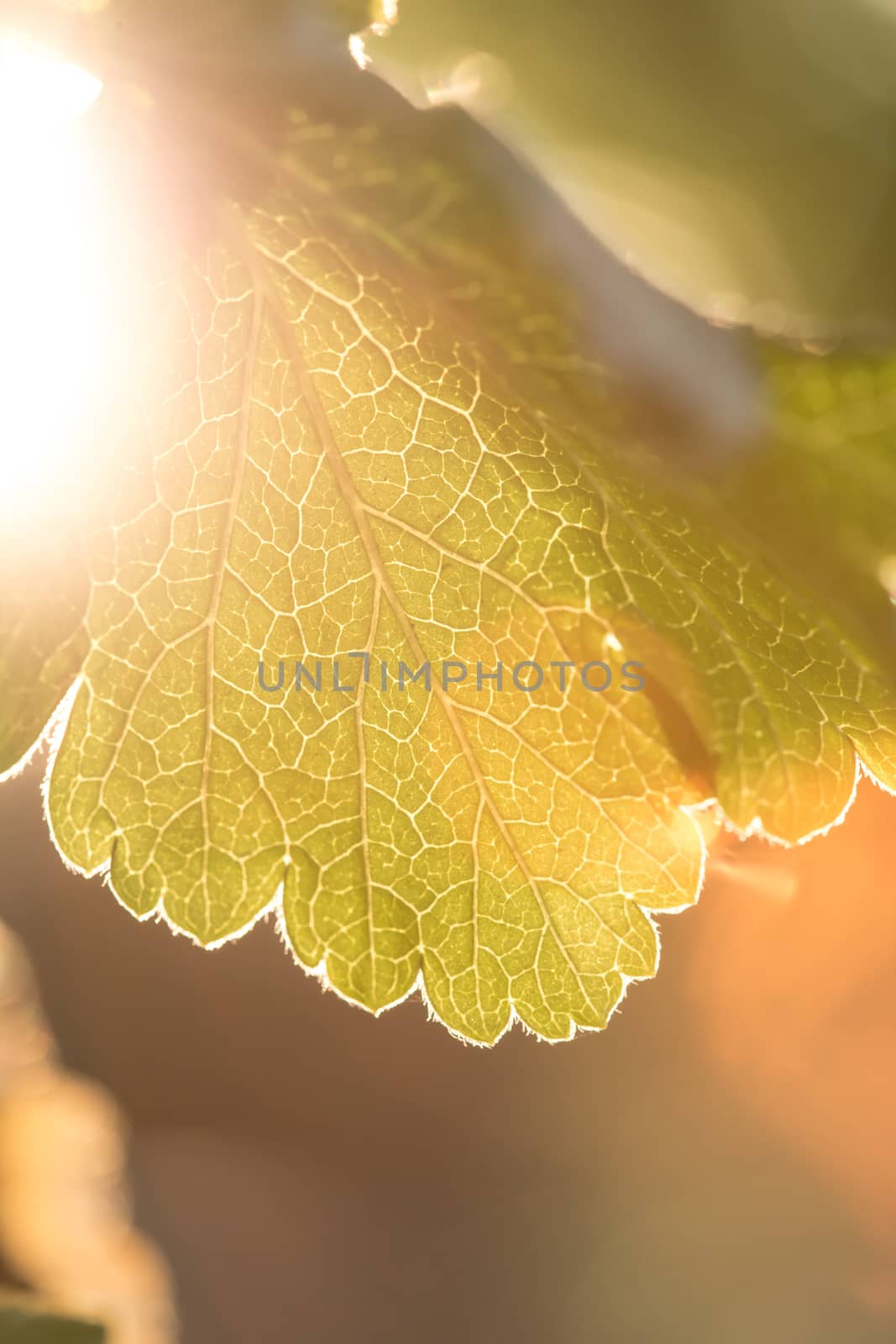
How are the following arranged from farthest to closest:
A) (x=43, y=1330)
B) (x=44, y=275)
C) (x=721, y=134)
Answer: (x=43, y=1330) < (x=44, y=275) < (x=721, y=134)

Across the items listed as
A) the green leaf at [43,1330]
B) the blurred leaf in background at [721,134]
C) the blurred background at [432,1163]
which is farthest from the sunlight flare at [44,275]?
the blurred background at [432,1163]

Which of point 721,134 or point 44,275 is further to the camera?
point 44,275

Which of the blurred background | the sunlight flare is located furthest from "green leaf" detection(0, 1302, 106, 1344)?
the blurred background

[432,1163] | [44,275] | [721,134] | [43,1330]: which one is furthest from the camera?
[432,1163]

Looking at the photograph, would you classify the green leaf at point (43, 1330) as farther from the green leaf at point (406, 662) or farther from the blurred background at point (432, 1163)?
the blurred background at point (432, 1163)

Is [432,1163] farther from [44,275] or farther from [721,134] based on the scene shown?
[721,134]

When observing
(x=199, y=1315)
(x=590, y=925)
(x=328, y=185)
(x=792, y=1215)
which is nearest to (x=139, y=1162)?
(x=199, y=1315)

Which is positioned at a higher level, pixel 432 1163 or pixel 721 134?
pixel 721 134

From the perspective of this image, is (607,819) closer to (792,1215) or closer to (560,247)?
(560,247)

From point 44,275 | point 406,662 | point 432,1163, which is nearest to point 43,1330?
point 406,662
